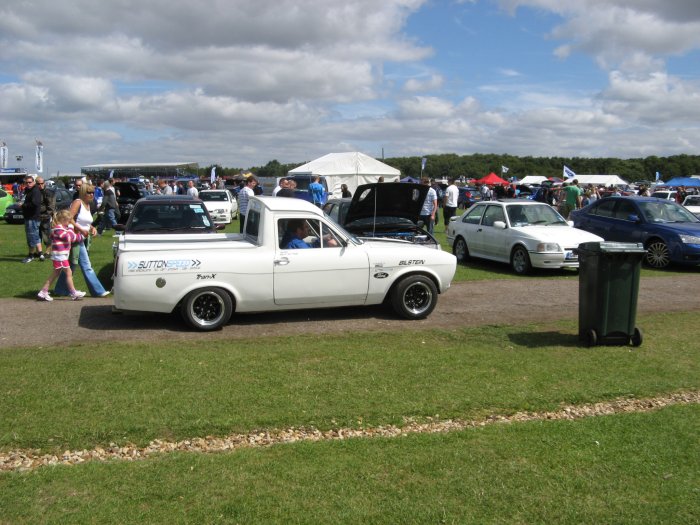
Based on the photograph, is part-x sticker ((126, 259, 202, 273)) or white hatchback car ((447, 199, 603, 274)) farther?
white hatchback car ((447, 199, 603, 274))

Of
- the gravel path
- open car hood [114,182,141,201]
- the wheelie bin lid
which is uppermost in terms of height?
open car hood [114,182,141,201]

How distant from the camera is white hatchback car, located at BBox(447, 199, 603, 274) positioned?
1298cm

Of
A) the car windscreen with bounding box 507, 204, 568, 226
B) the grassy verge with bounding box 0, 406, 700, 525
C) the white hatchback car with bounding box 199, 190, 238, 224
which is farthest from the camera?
the white hatchback car with bounding box 199, 190, 238, 224

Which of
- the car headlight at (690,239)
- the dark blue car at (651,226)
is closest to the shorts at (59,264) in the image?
the dark blue car at (651,226)

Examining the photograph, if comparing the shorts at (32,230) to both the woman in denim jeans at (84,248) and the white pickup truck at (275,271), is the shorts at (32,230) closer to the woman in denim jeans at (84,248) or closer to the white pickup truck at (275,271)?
the woman in denim jeans at (84,248)

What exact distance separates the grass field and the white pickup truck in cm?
74

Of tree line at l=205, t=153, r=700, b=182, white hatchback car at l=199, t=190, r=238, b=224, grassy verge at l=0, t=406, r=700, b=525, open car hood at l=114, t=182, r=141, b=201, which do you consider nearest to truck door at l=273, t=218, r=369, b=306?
grassy verge at l=0, t=406, r=700, b=525

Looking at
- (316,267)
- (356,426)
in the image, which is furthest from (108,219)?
(356,426)

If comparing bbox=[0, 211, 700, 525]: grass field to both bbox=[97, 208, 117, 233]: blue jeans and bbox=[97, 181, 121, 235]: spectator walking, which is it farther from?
bbox=[97, 208, 117, 233]: blue jeans

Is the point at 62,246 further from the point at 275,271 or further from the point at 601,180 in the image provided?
the point at 601,180

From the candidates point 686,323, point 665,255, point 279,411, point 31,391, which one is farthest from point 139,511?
point 665,255

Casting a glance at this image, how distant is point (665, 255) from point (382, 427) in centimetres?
1154

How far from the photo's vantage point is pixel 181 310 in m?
7.98

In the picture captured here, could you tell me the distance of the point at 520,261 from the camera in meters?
13.5
